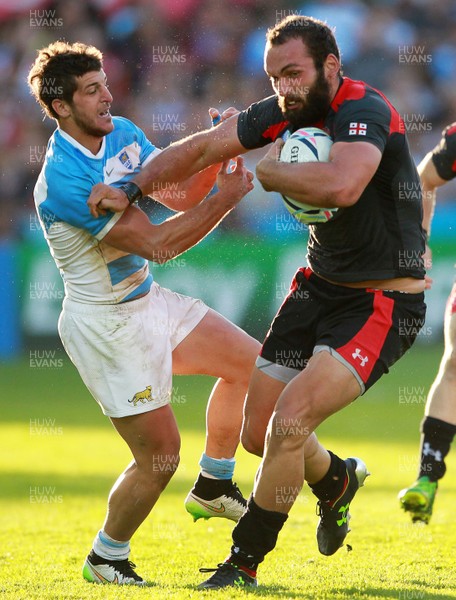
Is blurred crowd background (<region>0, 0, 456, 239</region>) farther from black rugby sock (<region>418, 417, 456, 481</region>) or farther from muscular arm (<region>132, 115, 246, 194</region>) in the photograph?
muscular arm (<region>132, 115, 246, 194</region>)

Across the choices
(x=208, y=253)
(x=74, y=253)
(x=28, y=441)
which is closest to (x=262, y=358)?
(x=74, y=253)

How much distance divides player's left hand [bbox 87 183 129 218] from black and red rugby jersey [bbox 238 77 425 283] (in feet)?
2.81

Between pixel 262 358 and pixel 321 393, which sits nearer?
pixel 321 393

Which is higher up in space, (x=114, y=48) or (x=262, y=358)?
(x=114, y=48)

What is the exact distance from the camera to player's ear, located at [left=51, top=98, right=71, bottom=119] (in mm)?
5348

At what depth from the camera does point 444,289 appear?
1352cm

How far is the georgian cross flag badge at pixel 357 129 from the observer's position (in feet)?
14.9

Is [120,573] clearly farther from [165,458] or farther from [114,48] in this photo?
[114,48]

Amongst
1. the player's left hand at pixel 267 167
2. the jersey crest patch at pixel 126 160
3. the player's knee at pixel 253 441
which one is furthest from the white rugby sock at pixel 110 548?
the player's left hand at pixel 267 167

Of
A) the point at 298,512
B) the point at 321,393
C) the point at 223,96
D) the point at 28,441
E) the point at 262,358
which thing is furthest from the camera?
the point at 223,96

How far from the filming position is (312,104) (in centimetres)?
477

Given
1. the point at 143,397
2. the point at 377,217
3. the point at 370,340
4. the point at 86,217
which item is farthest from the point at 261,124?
the point at 143,397

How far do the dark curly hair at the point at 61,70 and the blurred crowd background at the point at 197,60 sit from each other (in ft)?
30.1

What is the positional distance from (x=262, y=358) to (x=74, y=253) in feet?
3.62
